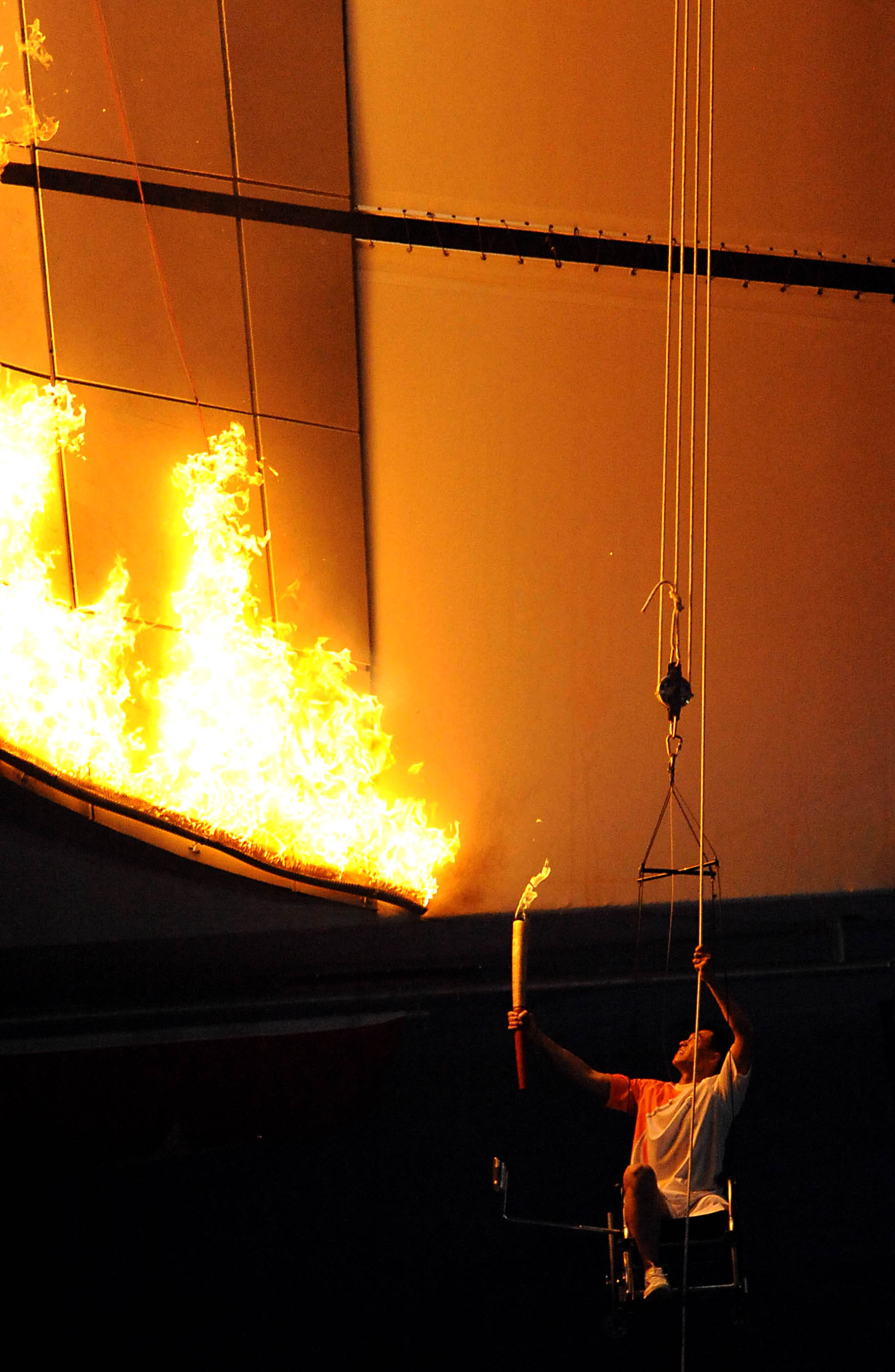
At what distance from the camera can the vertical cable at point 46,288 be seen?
4.56 m

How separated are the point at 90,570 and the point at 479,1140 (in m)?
2.65

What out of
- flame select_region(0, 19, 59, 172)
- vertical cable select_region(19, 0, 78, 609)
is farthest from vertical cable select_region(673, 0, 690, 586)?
flame select_region(0, 19, 59, 172)

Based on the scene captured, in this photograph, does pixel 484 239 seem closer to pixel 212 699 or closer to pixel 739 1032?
pixel 212 699

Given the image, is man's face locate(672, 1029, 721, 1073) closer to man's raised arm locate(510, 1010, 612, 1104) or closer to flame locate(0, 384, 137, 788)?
man's raised arm locate(510, 1010, 612, 1104)

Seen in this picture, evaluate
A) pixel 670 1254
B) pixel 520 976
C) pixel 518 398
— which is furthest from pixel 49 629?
pixel 670 1254

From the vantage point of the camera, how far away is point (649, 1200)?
371 cm

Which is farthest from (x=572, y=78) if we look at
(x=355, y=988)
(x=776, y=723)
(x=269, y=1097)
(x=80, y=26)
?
(x=269, y=1097)

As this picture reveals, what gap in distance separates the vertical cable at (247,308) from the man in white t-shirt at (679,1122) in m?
2.12

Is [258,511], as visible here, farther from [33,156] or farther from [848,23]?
[848,23]

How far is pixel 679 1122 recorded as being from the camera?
3902 mm

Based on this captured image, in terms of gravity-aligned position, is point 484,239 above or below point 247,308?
above

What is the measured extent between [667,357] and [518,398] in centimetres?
66

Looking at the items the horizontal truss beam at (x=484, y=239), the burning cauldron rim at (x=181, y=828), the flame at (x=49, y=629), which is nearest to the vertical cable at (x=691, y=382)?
the horizontal truss beam at (x=484, y=239)

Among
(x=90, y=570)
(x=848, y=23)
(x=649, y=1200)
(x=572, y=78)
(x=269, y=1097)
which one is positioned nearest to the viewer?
(x=649, y=1200)
